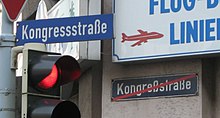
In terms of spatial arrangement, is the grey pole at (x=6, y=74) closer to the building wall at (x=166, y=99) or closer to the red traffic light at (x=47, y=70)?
the red traffic light at (x=47, y=70)

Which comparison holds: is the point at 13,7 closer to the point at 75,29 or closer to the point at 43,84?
the point at 43,84

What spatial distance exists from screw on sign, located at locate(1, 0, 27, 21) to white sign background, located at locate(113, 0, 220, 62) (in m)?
2.68

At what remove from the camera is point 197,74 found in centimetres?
754

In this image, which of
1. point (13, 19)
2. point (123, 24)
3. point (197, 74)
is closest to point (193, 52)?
point (197, 74)

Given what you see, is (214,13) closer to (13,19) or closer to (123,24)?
(123,24)

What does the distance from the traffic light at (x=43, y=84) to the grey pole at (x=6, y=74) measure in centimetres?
28

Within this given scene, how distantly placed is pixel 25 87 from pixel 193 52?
10.3 ft

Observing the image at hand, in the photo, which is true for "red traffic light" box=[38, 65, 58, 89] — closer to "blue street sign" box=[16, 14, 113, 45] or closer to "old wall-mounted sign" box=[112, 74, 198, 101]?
"blue street sign" box=[16, 14, 113, 45]

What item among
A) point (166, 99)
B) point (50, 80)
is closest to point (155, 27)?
point (166, 99)

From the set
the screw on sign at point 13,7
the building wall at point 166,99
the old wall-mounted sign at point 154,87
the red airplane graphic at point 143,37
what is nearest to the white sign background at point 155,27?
the red airplane graphic at point 143,37

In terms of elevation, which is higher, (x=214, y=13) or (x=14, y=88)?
(x=214, y=13)

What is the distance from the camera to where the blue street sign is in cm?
687

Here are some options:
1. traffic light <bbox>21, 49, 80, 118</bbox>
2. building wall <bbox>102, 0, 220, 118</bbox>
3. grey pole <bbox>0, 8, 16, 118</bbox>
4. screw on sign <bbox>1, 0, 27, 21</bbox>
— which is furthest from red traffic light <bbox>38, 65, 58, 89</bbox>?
building wall <bbox>102, 0, 220, 118</bbox>

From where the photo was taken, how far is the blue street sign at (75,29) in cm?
687
